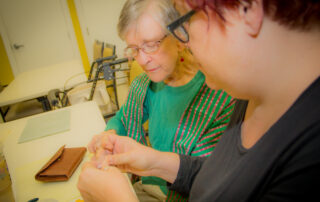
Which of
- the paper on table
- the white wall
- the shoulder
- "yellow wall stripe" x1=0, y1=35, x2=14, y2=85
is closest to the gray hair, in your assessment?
the shoulder

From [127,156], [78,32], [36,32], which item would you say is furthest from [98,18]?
[127,156]

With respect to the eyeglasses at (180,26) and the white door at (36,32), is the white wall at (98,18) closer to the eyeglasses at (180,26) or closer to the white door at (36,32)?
the white door at (36,32)

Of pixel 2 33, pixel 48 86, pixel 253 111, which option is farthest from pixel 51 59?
pixel 253 111

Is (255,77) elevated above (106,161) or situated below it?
above

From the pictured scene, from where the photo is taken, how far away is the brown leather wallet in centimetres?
94

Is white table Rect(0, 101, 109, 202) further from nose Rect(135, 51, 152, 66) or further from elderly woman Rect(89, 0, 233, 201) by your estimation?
nose Rect(135, 51, 152, 66)

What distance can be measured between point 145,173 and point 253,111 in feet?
1.69

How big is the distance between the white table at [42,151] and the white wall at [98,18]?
2.93 metres

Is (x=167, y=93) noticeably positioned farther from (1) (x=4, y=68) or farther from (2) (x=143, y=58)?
(1) (x=4, y=68)

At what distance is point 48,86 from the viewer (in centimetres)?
256

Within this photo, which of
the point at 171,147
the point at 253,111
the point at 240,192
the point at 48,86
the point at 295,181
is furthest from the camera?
the point at 48,86

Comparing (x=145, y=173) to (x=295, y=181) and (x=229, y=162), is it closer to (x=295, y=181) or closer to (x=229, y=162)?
(x=229, y=162)

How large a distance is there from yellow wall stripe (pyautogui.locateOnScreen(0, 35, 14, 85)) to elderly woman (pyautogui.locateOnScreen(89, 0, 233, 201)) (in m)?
4.13

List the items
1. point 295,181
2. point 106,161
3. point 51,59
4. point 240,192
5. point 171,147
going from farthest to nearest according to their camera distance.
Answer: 1. point 51,59
2. point 171,147
3. point 106,161
4. point 240,192
5. point 295,181
